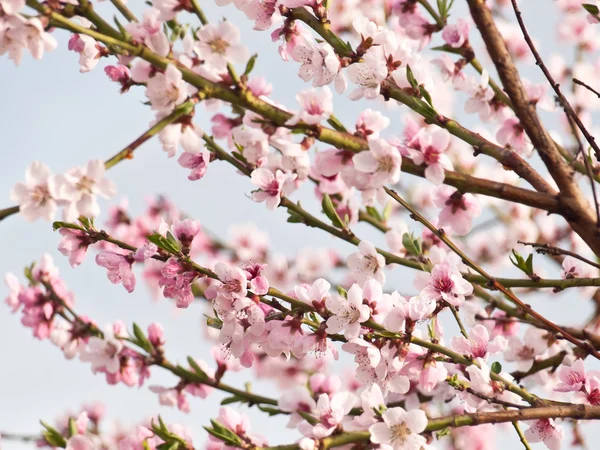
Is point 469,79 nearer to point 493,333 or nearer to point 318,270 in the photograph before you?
point 493,333

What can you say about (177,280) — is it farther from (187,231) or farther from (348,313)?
(348,313)

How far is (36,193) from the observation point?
1967 mm

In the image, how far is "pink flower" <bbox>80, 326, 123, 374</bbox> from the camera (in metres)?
3.85

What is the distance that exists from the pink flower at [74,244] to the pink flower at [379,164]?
1.03 m

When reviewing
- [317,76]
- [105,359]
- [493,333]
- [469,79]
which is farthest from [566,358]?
[105,359]

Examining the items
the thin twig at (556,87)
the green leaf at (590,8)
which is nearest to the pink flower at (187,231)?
the thin twig at (556,87)

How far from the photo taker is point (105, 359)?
3.86 metres

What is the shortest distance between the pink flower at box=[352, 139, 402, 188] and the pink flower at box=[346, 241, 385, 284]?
0.74 m

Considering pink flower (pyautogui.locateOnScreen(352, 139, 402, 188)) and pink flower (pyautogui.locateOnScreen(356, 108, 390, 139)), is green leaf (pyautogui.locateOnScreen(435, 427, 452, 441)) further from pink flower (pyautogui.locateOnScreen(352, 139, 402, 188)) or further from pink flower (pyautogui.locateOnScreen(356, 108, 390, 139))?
pink flower (pyautogui.locateOnScreen(356, 108, 390, 139))

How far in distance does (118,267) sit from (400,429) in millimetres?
1138

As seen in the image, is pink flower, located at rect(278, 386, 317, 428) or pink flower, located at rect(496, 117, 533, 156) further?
pink flower, located at rect(496, 117, 533, 156)

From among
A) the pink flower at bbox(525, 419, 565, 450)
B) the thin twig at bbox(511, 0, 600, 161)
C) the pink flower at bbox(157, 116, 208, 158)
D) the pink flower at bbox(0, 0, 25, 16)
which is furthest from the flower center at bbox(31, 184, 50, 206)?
the pink flower at bbox(525, 419, 565, 450)

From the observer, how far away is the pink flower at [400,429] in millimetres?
2219

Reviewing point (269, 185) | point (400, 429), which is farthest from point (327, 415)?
point (269, 185)
